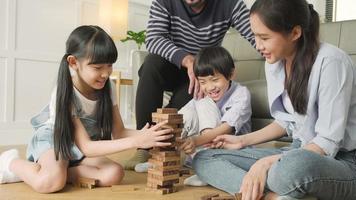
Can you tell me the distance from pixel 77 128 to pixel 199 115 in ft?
1.75

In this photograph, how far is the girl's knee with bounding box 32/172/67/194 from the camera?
3.85 ft

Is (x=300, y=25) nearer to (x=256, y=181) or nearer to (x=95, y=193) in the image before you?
(x=256, y=181)

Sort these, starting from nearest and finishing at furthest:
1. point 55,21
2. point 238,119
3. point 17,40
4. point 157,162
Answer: point 157,162, point 238,119, point 17,40, point 55,21

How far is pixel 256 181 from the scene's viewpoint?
979 mm

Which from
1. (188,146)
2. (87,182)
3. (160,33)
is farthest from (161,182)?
(160,33)

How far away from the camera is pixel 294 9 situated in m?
1.00

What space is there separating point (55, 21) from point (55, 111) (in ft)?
7.43

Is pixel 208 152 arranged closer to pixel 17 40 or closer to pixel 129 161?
pixel 129 161

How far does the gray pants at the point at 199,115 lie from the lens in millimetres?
1571

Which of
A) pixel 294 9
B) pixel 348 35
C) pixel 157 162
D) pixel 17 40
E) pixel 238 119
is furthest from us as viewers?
pixel 17 40

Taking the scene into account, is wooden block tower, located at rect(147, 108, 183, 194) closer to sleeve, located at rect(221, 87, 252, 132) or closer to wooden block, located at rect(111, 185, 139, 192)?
wooden block, located at rect(111, 185, 139, 192)

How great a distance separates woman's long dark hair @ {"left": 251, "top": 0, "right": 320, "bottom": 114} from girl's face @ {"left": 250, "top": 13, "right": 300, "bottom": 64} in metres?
0.01

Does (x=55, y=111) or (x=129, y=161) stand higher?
(x=55, y=111)

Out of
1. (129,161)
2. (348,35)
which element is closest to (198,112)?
(129,161)
